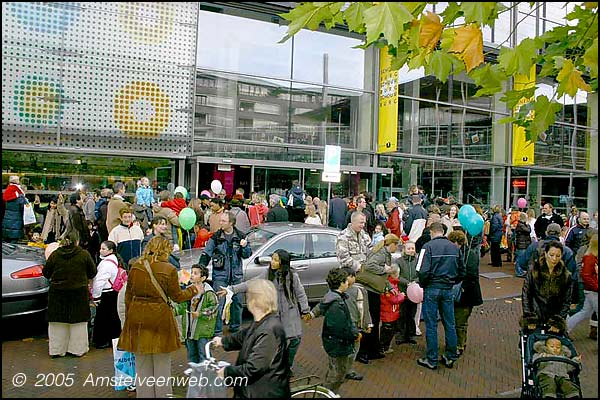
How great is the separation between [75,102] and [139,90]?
2.13 metres

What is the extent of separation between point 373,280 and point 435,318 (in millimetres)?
905

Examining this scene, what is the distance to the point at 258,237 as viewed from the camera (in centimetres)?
905

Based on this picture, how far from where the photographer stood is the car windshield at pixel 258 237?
879cm

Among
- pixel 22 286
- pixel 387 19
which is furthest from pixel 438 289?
pixel 22 286

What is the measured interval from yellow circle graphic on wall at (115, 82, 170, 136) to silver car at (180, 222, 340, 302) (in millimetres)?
7330

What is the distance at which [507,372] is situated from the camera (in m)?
6.59

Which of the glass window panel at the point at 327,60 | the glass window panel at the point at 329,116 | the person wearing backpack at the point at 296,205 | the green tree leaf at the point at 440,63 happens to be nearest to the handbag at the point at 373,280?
the green tree leaf at the point at 440,63

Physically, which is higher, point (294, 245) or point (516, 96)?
point (516, 96)

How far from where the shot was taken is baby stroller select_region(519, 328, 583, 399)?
511 cm

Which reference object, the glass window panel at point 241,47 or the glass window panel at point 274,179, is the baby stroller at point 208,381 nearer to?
the glass window panel at point 274,179

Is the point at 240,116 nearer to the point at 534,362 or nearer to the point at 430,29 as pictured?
the point at 534,362

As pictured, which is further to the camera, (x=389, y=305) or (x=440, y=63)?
(x=389, y=305)

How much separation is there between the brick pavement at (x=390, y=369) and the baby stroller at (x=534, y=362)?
181 millimetres

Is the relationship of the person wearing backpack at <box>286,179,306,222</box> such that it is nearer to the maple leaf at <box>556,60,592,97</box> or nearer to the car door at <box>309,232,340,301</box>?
the car door at <box>309,232,340,301</box>
